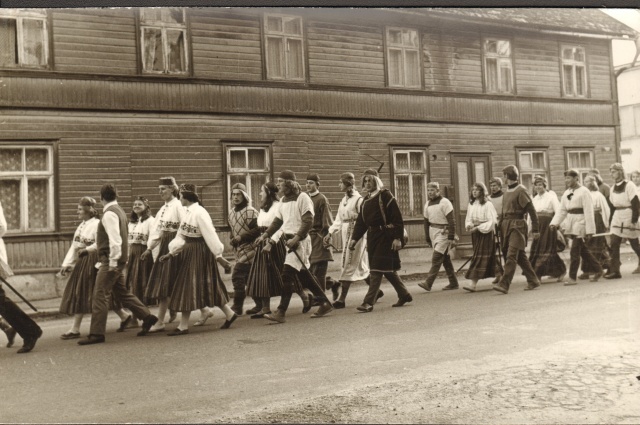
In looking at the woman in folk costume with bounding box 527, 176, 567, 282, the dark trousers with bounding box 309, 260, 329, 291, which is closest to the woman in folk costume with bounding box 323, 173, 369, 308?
the dark trousers with bounding box 309, 260, 329, 291

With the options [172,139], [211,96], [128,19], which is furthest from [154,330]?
[128,19]

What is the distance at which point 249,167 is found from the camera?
4.72 meters

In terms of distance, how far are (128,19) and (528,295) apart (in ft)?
13.6

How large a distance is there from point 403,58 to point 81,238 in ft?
9.13

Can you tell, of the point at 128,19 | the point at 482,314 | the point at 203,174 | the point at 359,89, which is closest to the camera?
the point at 128,19

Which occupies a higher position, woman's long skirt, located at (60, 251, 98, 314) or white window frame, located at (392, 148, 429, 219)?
white window frame, located at (392, 148, 429, 219)

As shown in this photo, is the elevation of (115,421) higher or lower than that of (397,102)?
lower

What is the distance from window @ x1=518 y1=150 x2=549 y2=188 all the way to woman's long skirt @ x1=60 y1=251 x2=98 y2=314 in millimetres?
3568

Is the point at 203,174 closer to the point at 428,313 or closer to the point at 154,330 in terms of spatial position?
the point at 154,330

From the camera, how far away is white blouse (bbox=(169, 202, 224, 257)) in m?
4.93

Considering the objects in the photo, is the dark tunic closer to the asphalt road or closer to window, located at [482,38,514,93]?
the asphalt road

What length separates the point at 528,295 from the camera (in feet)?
19.4

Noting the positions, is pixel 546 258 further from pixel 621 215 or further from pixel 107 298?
pixel 107 298

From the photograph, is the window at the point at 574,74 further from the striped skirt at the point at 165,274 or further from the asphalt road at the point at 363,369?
the striped skirt at the point at 165,274
